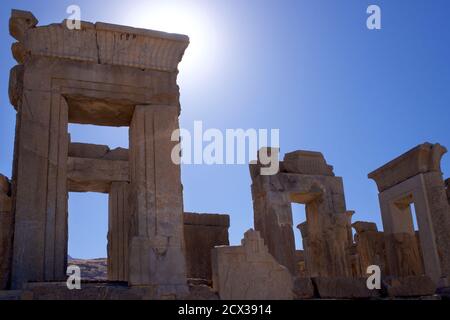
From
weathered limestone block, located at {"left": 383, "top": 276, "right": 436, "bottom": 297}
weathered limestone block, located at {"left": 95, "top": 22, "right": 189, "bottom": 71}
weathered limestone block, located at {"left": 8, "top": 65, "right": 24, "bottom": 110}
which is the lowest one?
weathered limestone block, located at {"left": 383, "top": 276, "right": 436, "bottom": 297}

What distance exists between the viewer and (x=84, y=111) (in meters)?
7.01

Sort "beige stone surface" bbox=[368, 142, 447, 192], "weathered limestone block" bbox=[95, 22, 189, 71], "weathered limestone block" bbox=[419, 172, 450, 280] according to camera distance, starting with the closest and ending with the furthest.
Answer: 1. "weathered limestone block" bbox=[95, 22, 189, 71]
2. "weathered limestone block" bbox=[419, 172, 450, 280]
3. "beige stone surface" bbox=[368, 142, 447, 192]

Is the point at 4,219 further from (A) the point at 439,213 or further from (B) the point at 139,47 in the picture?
(A) the point at 439,213

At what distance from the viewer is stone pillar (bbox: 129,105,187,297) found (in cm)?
582

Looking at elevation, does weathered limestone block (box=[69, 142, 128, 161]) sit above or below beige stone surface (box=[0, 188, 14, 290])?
above

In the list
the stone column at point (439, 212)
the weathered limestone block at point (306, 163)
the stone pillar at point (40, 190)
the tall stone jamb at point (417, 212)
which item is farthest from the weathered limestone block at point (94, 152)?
the stone column at point (439, 212)

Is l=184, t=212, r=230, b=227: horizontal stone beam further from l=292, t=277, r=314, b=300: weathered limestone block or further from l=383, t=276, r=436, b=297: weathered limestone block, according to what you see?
l=383, t=276, r=436, b=297: weathered limestone block

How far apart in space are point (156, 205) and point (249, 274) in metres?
1.34

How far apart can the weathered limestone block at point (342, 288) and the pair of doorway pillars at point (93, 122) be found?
1933 mm

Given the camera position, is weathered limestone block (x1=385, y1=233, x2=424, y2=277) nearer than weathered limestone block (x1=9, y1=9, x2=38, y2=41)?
No

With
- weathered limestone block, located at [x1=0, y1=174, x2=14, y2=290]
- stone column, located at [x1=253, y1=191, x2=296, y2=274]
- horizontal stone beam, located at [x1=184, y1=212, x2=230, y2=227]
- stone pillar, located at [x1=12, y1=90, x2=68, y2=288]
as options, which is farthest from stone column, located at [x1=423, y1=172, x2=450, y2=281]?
weathered limestone block, located at [x1=0, y1=174, x2=14, y2=290]

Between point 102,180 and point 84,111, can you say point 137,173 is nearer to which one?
point 84,111

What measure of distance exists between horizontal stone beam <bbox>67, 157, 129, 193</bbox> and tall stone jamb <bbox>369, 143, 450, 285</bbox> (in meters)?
6.53
